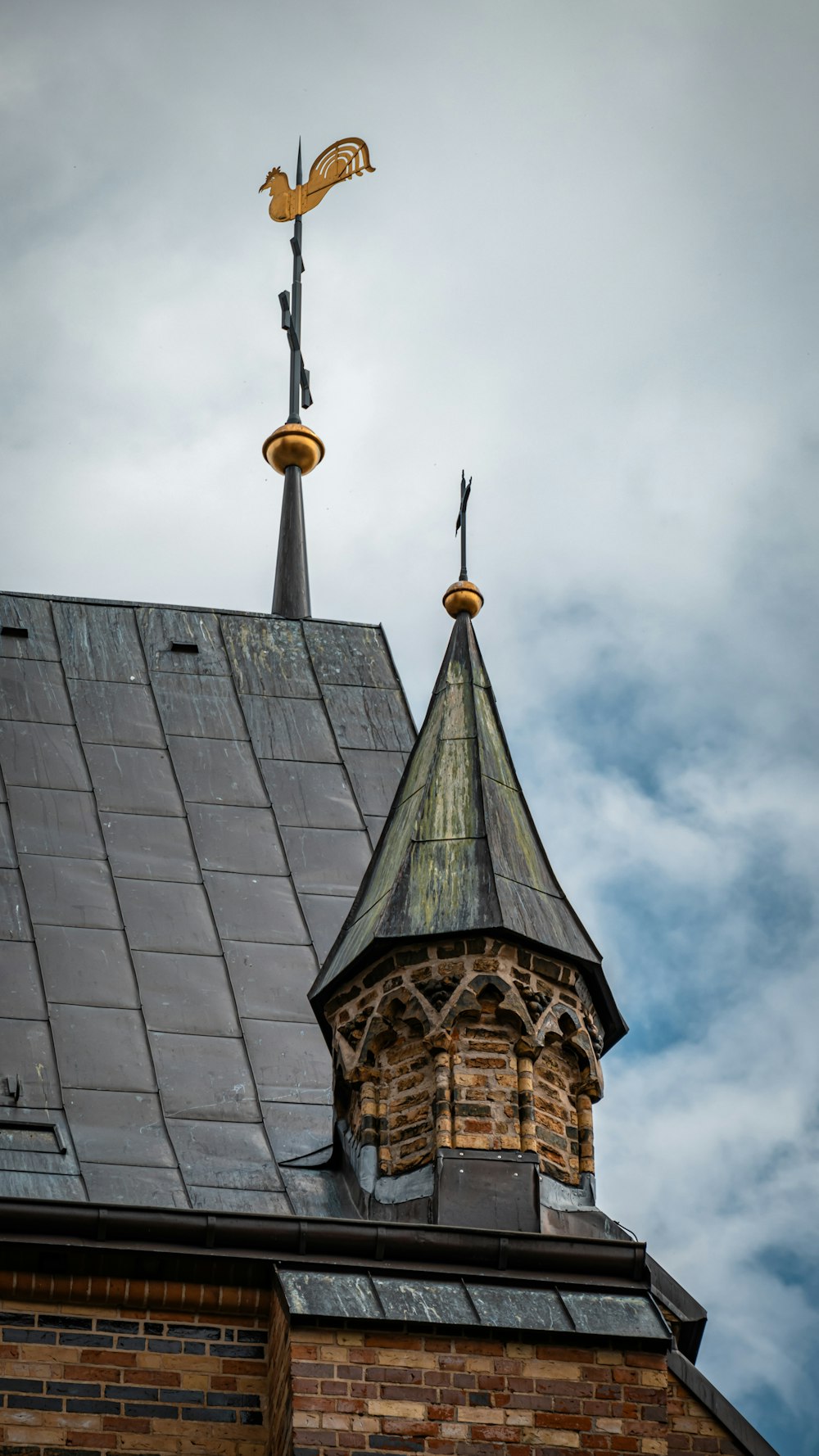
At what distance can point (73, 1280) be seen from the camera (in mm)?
12211

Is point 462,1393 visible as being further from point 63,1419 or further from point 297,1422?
point 63,1419

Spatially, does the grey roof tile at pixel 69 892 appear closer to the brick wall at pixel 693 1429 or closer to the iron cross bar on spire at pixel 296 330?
the brick wall at pixel 693 1429

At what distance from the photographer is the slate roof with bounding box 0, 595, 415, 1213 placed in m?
13.5

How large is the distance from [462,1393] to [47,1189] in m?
2.42

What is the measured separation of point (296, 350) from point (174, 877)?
954 cm

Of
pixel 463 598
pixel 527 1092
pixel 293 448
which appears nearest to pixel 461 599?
pixel 463 598

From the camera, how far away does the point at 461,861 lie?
13914mm

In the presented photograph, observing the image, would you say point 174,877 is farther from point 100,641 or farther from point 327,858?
point 100,641

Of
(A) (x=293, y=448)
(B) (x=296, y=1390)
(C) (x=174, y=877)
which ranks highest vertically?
(A) (x=293, y=448)

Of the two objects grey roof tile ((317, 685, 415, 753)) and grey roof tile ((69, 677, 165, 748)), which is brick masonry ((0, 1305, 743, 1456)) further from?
grey roof tile ((317, 685, 415, 753))

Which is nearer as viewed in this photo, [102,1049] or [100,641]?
[102,1049]

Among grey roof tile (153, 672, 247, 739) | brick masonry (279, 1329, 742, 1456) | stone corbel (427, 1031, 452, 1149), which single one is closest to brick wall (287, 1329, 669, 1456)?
brick masonry (279, 1329, 742, 1456)

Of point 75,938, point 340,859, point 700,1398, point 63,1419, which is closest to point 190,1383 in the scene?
point 63,1419

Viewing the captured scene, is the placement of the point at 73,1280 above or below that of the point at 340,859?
below
